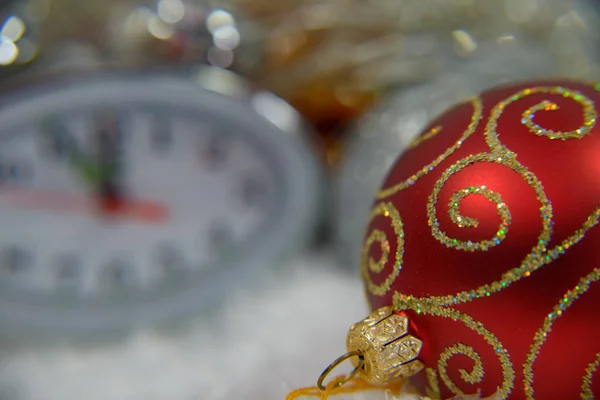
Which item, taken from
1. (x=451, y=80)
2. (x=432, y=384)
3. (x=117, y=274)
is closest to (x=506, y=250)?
(x=432, y=384)

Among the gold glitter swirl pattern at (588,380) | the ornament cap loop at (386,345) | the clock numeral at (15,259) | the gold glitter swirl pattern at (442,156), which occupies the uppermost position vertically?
the clock numeral at (15,259)

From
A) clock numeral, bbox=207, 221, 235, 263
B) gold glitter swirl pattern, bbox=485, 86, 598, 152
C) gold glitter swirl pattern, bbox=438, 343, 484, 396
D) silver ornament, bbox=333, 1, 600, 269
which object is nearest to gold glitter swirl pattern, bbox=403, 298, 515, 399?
gold glitter swirl pattern, bbox=438, 343, 484, 396

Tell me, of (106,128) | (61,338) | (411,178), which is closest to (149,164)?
(106,128)

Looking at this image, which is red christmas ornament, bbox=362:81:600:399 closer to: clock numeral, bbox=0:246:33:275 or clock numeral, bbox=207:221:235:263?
clock numeral, bbox=207:221:235:263

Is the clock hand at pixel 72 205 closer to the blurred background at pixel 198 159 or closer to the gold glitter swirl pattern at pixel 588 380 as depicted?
the blurred background at pixel 198 159

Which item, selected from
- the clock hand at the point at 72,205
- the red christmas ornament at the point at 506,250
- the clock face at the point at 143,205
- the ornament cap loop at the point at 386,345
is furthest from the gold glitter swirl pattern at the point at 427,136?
the clock hand at the point at 72,205

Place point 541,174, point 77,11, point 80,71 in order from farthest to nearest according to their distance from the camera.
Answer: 1. point 77,11
2. point 80,71
3. point 541,174

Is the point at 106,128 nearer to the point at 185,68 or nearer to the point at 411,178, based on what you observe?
the point at 185,68
